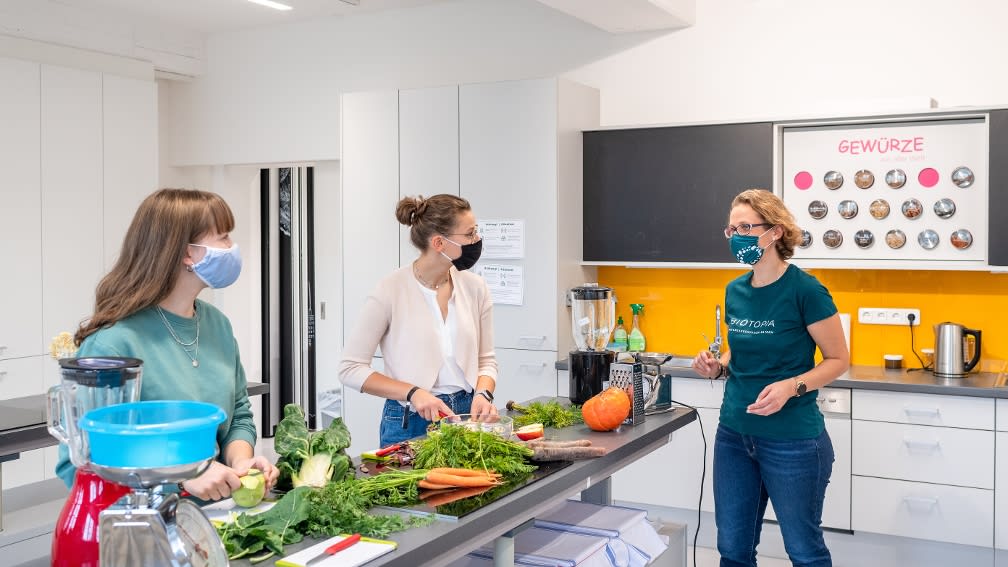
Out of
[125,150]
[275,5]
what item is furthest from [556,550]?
[125,150]

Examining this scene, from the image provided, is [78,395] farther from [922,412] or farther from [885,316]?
[885,316]

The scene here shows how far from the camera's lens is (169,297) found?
6.73 ft

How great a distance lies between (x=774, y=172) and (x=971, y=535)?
5.77 feet

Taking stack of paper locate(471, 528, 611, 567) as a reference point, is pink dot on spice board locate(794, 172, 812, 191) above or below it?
above

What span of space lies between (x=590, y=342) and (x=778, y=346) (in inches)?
23.4

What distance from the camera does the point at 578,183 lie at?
16.1 feet

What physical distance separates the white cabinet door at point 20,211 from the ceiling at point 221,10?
21.0 inches

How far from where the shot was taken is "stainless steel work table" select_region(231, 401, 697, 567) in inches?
68.9

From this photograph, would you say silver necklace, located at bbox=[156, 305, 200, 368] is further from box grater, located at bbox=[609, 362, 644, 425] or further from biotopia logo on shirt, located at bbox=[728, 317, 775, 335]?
biotopia logo on shirt, located at bbox=[728, 317, 775, 335]

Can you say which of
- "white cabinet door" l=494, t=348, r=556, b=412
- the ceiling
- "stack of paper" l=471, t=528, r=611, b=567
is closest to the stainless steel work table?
"stack of paper" l=471, t=528, r=611, b=567

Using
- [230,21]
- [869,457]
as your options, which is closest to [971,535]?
[869,457]

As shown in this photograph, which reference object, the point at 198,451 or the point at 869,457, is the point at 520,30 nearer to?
the point at 869,457

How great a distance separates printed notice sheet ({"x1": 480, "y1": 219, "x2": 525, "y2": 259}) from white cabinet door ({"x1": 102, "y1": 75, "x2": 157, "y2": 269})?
2300mm

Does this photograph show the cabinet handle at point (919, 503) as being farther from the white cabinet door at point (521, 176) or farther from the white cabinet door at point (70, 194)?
the white cabinet door at point (70, 194)
